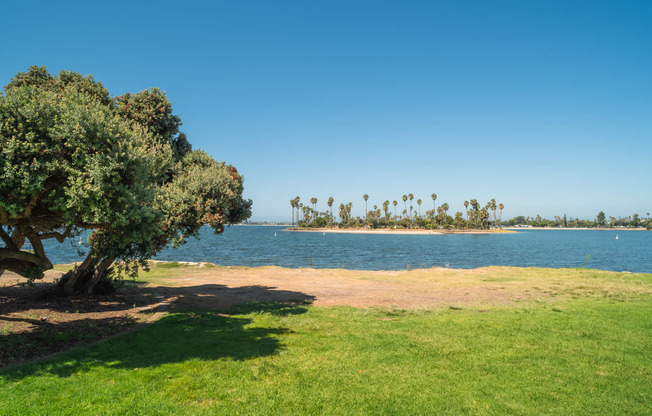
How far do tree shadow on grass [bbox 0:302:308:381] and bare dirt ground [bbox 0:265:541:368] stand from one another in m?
1.10

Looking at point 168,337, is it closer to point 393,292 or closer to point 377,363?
point 377,363

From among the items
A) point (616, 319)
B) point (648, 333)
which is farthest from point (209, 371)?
point (616, 319)

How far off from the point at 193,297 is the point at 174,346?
10323mm

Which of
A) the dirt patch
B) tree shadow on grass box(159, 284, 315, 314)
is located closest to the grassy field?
tree shadow on grass box(159, 284, 315, 314)

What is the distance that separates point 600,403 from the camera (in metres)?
7.52

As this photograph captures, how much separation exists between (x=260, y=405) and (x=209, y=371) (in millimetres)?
2262

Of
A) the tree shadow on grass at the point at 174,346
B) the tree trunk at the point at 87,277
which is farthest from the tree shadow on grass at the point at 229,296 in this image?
the tree trunk at the point at 87,277

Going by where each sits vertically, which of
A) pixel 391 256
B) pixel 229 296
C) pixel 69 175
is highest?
pixel 69 175

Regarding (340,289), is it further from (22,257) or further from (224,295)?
(22,257)

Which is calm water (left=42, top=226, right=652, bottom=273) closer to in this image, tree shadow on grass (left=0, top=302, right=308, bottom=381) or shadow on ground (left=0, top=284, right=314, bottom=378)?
shadow on ground (left=0, top=284, right=314, bottom=378)

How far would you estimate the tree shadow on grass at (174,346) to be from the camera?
9000mm

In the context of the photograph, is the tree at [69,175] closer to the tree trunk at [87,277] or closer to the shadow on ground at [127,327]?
the shadow on ground at [127,327]

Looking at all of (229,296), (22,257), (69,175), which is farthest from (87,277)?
(69,175)

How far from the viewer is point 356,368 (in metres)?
9.25
